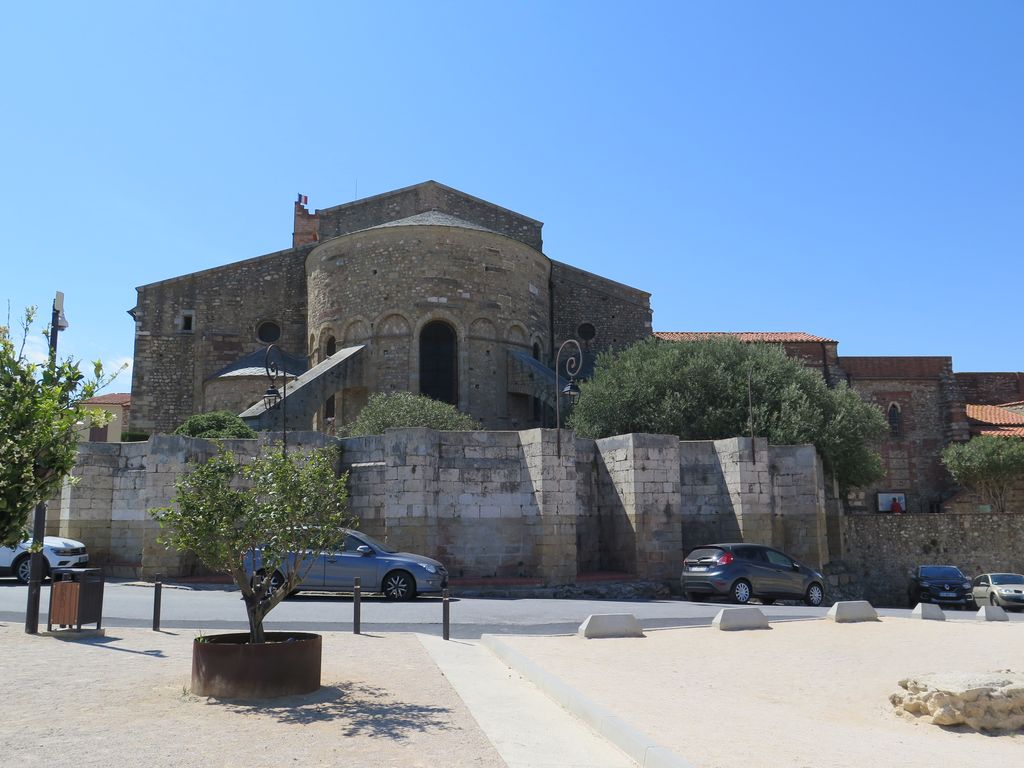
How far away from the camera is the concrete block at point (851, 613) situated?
13109 millimetres

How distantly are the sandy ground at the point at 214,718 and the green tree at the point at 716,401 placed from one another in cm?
1616

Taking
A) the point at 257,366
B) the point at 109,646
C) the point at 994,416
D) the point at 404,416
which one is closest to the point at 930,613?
the point at 109,646

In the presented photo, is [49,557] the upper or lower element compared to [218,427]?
lower

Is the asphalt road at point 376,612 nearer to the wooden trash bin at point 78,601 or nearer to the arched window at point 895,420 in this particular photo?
the wooden trash bin at point 78,601

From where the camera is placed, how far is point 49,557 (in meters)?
15.5

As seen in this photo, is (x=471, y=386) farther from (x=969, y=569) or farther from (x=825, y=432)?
(x=969, y=569)

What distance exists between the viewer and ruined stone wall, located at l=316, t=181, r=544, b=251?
112ft

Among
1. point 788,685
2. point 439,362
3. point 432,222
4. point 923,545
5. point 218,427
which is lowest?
point 788,685

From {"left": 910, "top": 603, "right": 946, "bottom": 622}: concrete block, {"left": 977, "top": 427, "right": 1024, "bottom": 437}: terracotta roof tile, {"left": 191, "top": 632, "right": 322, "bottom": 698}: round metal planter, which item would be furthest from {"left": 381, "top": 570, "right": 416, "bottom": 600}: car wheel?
{"left": 977, "top": 427, "right": 1024, "bottom": 437}: terracotta roof tile

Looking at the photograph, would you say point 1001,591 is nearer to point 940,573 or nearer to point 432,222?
point 940,573

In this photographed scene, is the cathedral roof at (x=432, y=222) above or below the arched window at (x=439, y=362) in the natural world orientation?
above

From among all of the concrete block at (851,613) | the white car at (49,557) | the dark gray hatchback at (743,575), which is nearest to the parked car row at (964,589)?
the dark gray hatchback at (743,575)

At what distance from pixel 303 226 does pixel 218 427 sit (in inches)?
846

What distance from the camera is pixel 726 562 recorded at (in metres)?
16.0
